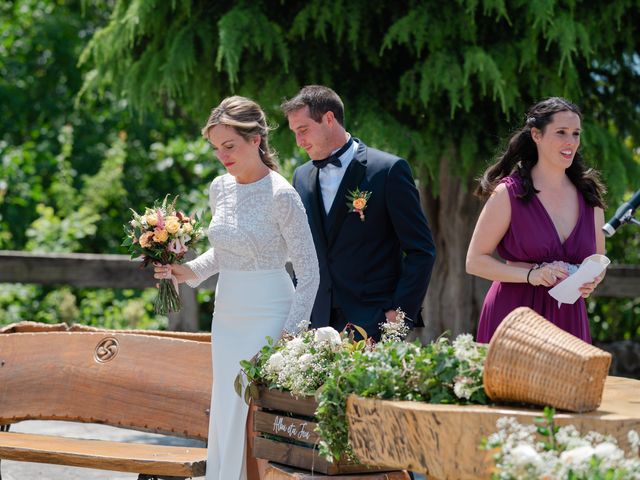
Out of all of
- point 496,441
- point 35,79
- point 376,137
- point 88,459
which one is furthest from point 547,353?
point 35,79

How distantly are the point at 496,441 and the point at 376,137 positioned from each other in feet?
12.6

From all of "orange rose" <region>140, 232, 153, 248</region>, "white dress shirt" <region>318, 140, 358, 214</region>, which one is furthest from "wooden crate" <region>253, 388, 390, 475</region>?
"white dress shirt" <region>318, 140, 358, 214</region>

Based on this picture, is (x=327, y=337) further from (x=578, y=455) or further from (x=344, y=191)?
(x=578, y=455)

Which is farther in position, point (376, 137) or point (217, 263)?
point (376, 137)

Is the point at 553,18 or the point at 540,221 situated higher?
the point at 553,18

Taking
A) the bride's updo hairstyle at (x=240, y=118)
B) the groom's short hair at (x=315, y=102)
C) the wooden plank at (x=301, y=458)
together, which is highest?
the groom's short hair at (x=315, y=102)

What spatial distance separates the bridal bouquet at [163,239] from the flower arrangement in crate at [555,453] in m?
2.07

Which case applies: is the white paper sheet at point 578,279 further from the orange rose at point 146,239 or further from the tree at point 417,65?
the tree at point 417,65

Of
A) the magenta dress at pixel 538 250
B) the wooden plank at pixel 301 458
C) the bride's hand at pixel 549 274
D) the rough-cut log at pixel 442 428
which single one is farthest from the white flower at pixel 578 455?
the magenta dress at pixel 538 250

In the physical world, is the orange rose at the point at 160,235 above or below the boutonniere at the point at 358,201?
below

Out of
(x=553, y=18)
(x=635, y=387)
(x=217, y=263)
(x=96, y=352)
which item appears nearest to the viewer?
(x=635, y=387)

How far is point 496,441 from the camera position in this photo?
2867mm

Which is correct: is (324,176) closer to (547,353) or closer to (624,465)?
(547,353)

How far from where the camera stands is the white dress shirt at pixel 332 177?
15.9 feet
